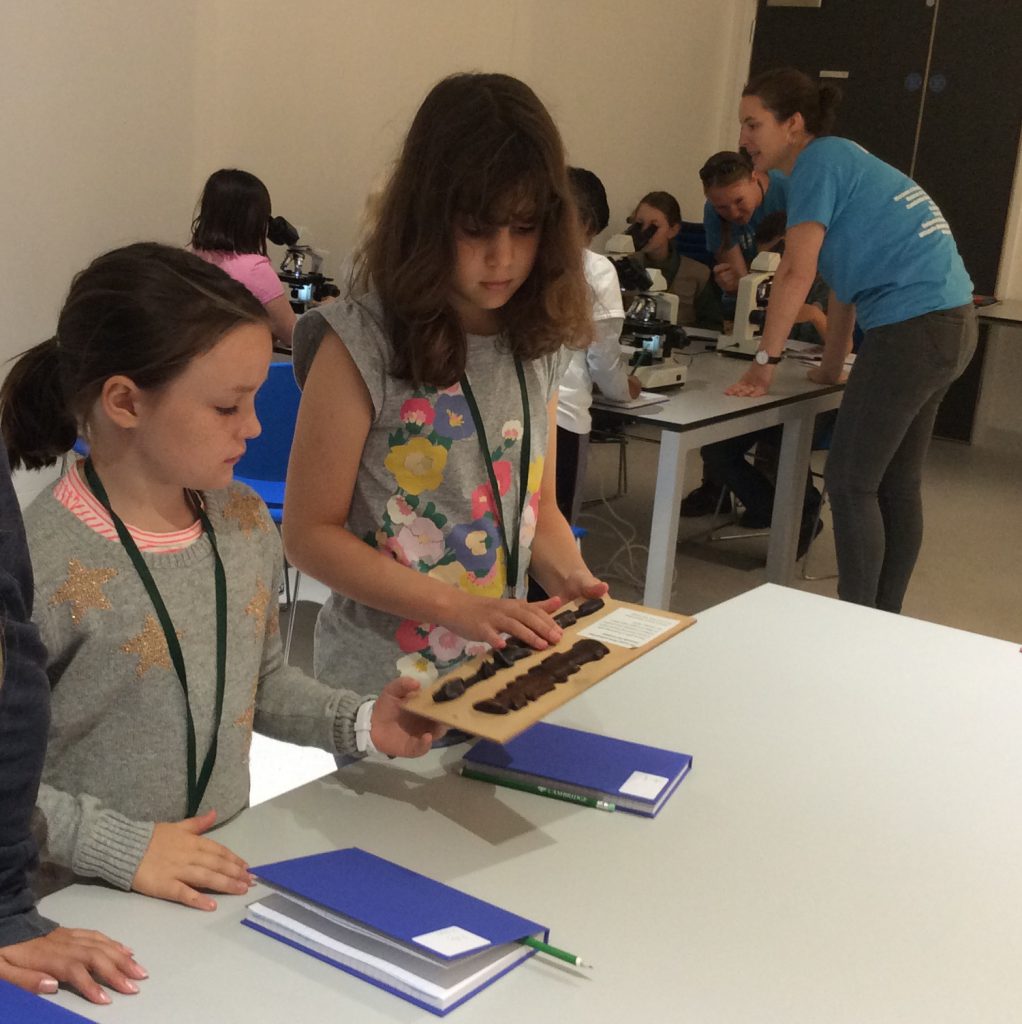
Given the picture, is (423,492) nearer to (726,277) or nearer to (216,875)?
(216,875)

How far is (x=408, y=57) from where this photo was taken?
5.38 metres

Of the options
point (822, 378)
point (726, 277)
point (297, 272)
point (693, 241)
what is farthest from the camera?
point (693, 241)

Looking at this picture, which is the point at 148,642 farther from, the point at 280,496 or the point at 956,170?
the point at 956,170

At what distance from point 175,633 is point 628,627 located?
455 millimetres

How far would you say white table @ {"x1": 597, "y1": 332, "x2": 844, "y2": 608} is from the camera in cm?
338

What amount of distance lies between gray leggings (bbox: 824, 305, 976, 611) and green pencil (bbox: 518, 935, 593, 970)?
106 inches

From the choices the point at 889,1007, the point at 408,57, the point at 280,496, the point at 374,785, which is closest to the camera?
the point at 889,1007

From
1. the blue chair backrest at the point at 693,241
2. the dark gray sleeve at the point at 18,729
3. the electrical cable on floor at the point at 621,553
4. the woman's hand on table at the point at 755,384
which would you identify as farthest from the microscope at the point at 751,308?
the dark gray sleeve at the point at 18,729

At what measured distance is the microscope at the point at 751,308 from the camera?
14.0ft

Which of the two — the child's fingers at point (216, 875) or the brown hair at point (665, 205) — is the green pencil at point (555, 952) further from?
the brown hair at point (665, 205)

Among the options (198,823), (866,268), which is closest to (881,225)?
(866,268)

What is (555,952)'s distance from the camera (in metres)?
0.99

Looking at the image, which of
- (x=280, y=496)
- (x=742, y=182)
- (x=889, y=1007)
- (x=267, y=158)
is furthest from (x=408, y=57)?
(x=889, y=1007)

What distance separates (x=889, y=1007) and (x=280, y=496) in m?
2.50
